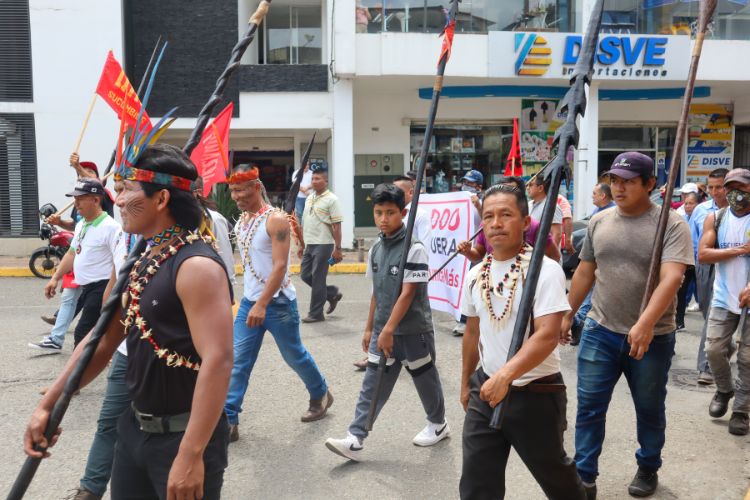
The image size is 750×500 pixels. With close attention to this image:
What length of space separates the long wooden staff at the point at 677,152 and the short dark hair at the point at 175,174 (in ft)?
7.75

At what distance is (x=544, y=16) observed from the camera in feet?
53.9

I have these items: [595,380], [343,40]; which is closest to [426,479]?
[595,380]

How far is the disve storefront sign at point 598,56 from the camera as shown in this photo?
1616 centimetres

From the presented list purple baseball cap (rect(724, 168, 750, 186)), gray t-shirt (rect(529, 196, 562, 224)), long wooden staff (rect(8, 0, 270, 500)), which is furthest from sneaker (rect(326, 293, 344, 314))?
long wooden staff (rect(8, 0, 270, 500))

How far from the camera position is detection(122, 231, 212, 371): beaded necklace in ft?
8.05

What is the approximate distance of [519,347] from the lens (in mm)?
2771

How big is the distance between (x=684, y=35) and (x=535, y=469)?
16.7 metres

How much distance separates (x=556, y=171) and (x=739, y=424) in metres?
3.27

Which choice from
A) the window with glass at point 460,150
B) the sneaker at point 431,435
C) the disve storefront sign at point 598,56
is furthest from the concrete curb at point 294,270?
the sneaker at point 431,435

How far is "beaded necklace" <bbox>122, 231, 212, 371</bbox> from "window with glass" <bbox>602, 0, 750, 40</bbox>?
16.4 m

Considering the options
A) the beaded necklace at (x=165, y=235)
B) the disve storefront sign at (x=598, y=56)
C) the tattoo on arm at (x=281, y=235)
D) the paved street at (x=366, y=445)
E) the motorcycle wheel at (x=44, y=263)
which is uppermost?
→ the disve storefront sign at (x=598, y=56)

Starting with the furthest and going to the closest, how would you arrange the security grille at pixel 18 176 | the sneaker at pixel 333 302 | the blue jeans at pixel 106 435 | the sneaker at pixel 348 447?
1. the security grille at pixel 18 176
2. the sneaker at pixel 333 302
3. the sneaker at pixel 348 447
4. the blue jeans at pixel 106 435

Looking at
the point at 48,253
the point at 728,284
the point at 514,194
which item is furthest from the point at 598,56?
the point at 514,194

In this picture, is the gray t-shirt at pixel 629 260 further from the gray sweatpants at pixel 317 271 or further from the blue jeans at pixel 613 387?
the gray sweatpants at pixel 317 271
